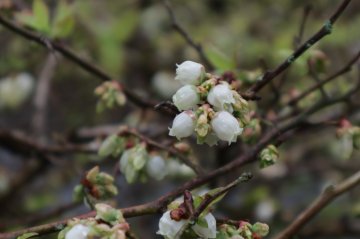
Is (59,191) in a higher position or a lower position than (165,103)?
higher

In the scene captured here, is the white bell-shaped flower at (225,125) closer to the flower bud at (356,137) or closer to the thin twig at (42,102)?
the flower bud at (356,137)

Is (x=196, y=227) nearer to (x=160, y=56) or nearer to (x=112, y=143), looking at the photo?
(x=112, y=143)

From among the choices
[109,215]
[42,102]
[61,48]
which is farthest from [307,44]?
[42,102]

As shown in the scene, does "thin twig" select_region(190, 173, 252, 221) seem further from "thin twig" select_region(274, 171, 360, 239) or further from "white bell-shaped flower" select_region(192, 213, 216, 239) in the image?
"thin twig" select_region(274, 171, 360, 239)

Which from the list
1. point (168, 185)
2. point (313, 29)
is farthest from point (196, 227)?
point (313, 29)

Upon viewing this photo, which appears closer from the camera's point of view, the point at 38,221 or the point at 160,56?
the point at 38,221

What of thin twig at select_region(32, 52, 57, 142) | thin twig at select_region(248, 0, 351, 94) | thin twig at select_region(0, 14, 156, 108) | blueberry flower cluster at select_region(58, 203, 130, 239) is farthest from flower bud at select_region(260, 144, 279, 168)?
thin twig at select_region(32, 52, 57, 142)

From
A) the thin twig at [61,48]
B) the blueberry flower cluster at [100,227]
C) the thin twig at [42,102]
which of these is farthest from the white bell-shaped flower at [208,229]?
the thin twig at [42,102]
